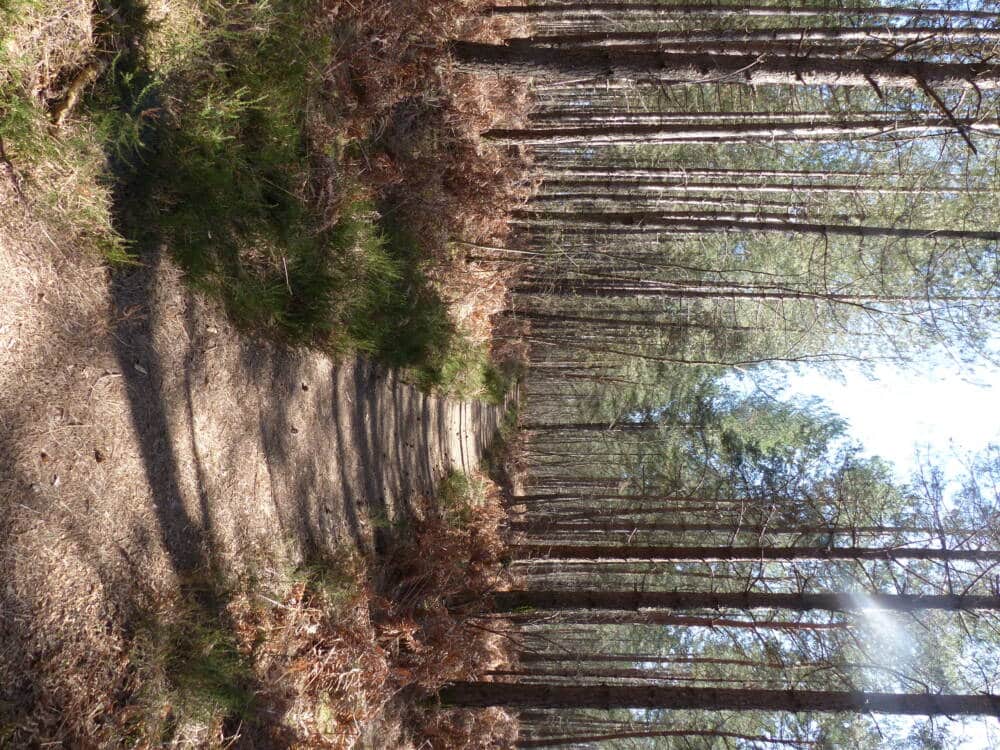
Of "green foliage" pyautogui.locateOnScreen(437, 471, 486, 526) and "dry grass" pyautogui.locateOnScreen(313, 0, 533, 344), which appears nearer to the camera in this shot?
"dry grass" pyautogui.locateOnScreen(313, 0, 533, 344)

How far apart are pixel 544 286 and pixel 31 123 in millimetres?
11060

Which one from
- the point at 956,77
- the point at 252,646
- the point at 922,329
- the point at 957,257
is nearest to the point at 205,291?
the point at 252,646

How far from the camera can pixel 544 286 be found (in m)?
13.7

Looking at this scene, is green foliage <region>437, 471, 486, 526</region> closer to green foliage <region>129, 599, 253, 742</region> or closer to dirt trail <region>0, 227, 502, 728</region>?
dirt trail <region>0, 227, 502, 728</region>

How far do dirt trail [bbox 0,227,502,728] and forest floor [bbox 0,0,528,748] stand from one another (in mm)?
15

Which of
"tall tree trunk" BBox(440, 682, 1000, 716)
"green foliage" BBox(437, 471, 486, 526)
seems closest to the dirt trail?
"tall tree trunk" BBox(440, 682, 1000, 716)

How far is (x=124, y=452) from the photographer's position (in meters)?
3.69

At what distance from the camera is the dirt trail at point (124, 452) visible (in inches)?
121

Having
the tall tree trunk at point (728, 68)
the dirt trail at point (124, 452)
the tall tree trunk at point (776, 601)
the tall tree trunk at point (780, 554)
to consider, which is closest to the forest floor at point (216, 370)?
the dirt trail at point (124, 452)

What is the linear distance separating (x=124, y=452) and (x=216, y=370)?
105 cm

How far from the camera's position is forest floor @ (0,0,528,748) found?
318 cm

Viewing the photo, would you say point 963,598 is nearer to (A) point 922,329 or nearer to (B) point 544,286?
(A) point 922,329

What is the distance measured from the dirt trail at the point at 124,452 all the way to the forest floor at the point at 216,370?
0.01m

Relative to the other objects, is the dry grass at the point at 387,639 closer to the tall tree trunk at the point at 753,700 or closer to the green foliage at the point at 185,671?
the green foliage at the point at 185,671
